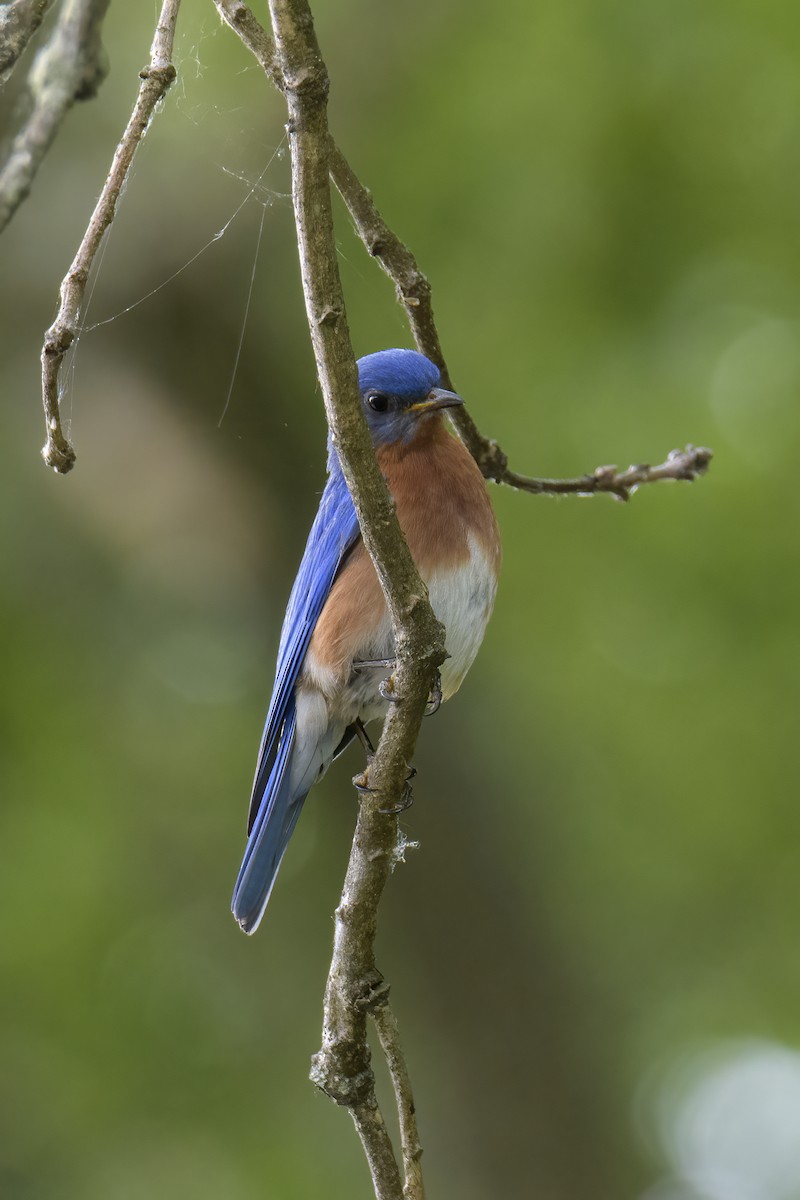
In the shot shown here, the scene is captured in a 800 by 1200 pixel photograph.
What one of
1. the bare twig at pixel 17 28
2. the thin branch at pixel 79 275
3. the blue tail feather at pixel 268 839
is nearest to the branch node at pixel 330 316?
the thin branch at pixel 79 275

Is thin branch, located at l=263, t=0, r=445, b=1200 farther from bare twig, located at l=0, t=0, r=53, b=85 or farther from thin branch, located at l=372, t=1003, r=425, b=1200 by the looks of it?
bare twig, located at l=0, t=0, r=53, b=85

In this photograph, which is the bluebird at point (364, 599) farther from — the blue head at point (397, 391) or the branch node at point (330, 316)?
the branch node at point (330, 316)

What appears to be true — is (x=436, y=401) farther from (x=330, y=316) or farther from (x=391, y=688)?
(x=330, y=316)

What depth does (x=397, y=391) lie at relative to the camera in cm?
413

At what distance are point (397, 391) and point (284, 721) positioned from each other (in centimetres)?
113

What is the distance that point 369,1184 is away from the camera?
272 inches

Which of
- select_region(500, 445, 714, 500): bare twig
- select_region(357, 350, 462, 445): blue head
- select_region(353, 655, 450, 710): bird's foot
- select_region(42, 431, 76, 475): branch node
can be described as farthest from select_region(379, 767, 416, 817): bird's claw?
select_region(357, 350, 462, 445): blue head

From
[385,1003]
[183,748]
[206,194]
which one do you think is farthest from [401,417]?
[183,748]

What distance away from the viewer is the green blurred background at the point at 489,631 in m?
6.85

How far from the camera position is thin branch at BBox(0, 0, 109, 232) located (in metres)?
3.10

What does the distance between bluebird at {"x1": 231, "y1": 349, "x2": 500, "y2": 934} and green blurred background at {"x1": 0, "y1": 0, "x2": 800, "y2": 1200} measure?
2.66 m

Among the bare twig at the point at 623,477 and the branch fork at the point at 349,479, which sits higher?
the bare twig at the point at 623,477

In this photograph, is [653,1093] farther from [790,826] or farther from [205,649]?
[205,649]

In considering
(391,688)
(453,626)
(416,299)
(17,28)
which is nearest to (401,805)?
(391,688)
